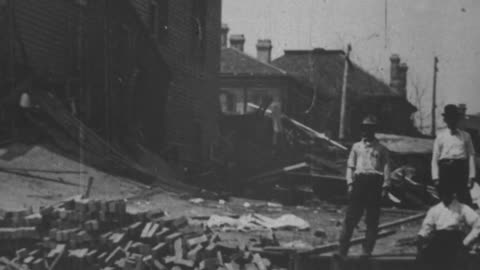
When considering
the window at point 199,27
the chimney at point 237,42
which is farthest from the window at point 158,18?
the chimney at point 237,42

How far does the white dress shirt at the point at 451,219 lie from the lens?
7.73 meters

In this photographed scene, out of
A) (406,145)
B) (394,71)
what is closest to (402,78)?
(394,71)

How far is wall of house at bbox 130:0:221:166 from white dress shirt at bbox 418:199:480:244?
14.8m

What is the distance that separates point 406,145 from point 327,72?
110ft

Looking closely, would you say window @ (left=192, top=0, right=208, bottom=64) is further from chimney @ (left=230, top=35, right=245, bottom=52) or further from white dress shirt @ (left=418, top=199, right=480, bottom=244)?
chimney @ (left=230, top=35, right=245, bottom=52)

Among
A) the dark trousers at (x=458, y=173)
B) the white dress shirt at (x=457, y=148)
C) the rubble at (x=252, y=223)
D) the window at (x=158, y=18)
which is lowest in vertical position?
the rubble at (x=252, y=223)

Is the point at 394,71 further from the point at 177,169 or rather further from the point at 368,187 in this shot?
the point at 368,187

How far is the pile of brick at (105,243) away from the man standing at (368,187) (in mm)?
1409

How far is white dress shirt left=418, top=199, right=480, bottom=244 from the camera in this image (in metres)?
7.73

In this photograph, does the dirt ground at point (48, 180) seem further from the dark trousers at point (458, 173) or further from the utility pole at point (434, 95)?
the utility pole at point (434, 95)

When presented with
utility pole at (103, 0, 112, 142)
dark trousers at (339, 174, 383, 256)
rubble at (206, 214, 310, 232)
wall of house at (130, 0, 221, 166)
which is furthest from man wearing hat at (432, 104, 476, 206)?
wall of house at (130, 0, 221, 166)

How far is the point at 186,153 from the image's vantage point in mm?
24828

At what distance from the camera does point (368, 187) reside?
9.81m

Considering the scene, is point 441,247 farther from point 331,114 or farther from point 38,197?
point 331,114
